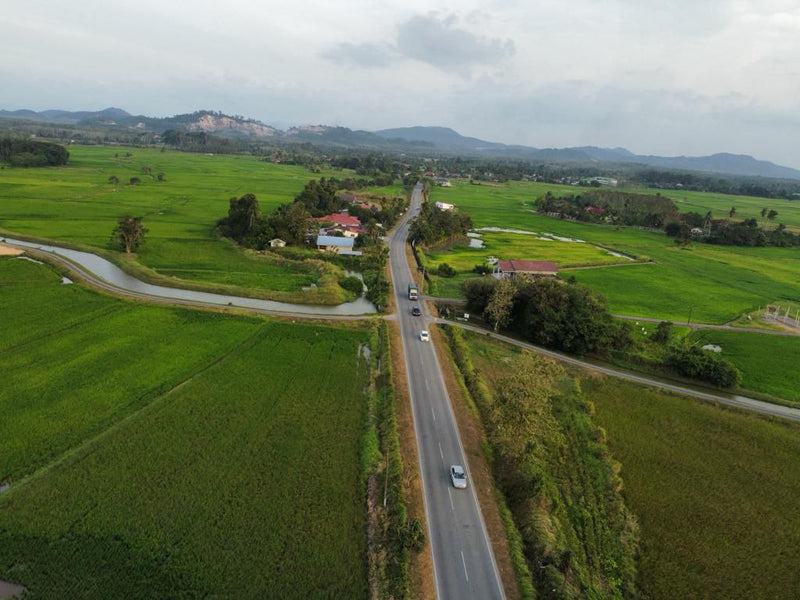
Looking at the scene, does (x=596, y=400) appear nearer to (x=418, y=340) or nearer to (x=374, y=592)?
(x=418, y=340)

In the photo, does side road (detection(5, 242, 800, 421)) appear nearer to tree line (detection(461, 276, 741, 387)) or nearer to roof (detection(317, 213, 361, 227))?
tree line (detection(461, 276, 741, 387))

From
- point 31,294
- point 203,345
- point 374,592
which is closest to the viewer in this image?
point 374,592

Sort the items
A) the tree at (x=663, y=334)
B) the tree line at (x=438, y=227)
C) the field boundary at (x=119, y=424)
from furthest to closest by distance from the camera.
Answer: the tree line at (x=438, y=227), the tree at (x=663, y=334), the field boundary at (x=119, y=424)

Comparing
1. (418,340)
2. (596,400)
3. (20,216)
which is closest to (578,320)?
(596,400)

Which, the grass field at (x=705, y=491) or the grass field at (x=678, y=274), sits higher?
the grass field at (x=678, y=274)

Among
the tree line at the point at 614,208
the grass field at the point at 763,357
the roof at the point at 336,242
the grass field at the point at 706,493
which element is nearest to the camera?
the grass field at the point at 706,493

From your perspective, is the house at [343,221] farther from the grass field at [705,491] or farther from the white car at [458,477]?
the white car at [458,477]

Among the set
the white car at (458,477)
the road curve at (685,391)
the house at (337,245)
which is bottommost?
the white car at (458,477)

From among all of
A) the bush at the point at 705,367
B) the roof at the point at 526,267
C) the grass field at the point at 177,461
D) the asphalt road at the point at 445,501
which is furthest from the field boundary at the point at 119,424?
the bush at the point at 705,367

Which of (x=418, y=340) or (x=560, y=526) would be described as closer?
(x=560, y=526)
